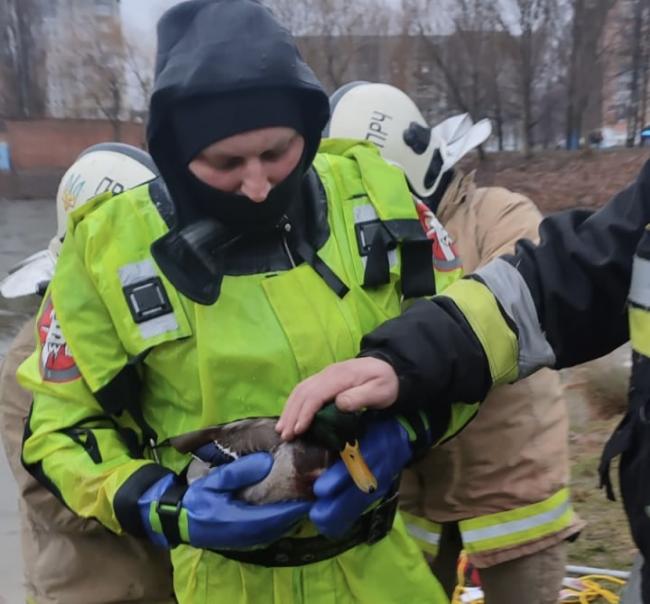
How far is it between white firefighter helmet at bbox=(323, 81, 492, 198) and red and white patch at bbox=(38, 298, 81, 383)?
1540 mm

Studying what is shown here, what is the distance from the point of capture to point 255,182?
1771 millimetres

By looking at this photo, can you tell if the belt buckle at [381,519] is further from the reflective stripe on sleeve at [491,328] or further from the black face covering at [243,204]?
the black face covering at [243,204]

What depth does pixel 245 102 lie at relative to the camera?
175 centimetres

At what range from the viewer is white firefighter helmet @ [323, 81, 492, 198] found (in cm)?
321

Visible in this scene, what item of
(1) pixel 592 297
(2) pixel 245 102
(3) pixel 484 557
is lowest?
(3) pixel 484 557

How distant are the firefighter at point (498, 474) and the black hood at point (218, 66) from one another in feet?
3.30

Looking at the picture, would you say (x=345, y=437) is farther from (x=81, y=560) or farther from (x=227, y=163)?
(x=81, y=560)

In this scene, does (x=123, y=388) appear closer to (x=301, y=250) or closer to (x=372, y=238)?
(x=301, y=250)

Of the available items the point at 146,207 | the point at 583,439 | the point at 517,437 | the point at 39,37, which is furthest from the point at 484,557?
the point at 39,37

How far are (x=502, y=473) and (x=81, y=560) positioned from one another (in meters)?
1.20

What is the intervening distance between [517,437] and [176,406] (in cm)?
122

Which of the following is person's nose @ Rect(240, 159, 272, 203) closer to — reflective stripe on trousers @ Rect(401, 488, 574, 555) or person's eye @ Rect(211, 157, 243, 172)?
person's eye @ Rect(211, 157, 243, 172)

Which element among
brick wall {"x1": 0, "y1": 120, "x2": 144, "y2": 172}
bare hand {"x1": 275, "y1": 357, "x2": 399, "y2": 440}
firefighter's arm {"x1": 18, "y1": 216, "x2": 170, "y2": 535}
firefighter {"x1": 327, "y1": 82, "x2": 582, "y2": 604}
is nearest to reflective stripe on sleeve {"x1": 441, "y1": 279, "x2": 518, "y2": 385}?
bare hand {"x1": 275, "y1": 357, "x2": 399, "y2": 440}

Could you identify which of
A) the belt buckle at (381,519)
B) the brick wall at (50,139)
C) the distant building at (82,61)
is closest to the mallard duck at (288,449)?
the belt buckle at (381,519)
